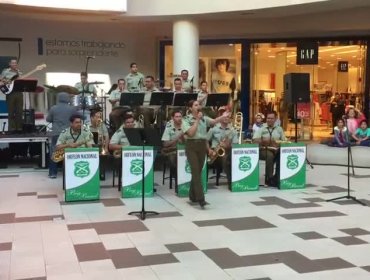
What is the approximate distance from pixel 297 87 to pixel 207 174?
8.18 ft

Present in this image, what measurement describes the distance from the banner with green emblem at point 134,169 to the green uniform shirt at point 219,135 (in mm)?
1654

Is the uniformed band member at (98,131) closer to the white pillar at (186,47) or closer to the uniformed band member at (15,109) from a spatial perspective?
the uniformed band member at (15,109)

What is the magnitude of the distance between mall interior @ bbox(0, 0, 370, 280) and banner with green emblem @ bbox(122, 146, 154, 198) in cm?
17

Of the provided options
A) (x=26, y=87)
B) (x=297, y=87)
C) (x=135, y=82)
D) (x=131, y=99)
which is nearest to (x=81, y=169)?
(x=131, y=99)

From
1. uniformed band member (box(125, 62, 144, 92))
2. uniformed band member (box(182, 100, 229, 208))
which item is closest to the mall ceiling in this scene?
uniformed band member (box(125, 62, 144, 92))

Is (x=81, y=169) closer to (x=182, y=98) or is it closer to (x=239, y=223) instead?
(x=239, y=223)

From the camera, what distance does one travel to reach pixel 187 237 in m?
6.09

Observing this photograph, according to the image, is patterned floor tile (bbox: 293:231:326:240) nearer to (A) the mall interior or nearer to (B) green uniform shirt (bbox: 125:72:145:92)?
(A) the mall interior

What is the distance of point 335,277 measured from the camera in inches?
189

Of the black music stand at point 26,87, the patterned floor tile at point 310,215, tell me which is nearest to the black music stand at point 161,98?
the black music stand at point 26,87

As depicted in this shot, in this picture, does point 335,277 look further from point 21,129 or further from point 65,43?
point 65,43

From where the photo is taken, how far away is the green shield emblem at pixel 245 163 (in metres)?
8.85

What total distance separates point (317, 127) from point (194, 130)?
42.9ft

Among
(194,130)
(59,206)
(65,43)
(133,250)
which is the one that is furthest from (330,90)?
(133,250)
